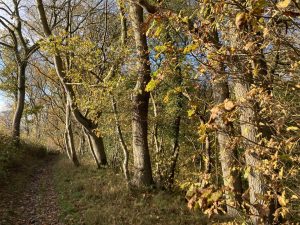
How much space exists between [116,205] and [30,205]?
3342 millimetres

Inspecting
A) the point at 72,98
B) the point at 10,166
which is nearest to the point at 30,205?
the point at 72,98

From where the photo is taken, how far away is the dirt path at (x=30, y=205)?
388 inches

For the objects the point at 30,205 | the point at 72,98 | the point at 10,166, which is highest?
the point at 72,98

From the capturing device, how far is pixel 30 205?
11703 millimetres

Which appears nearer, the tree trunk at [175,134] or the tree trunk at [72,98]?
the tree trunk at [72,98]

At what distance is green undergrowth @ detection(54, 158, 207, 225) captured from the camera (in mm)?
9328

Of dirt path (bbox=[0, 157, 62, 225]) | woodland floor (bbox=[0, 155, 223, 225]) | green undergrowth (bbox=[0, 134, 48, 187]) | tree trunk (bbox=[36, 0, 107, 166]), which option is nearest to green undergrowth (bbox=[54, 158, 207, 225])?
woodland floor (bbox=[0, 155, 223, 225])

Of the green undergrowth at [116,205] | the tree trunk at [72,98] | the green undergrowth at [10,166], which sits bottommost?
the green undergrowth at [116,205]

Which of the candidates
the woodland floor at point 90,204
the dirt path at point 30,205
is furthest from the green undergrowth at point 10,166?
the dirt path at point 30,205

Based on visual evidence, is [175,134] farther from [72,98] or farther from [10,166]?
[10,166]

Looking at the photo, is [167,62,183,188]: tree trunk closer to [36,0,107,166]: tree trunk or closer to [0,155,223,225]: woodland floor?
[0,155,223,225]: woodland floor

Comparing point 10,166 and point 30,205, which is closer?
point 30,205

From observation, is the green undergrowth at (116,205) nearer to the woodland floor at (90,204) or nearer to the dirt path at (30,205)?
the woodland floor at (90,204)

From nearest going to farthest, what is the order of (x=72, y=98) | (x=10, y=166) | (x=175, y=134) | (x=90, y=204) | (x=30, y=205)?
(x=90, y=204), (x=30, y=205), (x=72, y=98), (x=175, y=134), (x=10, y=166)
